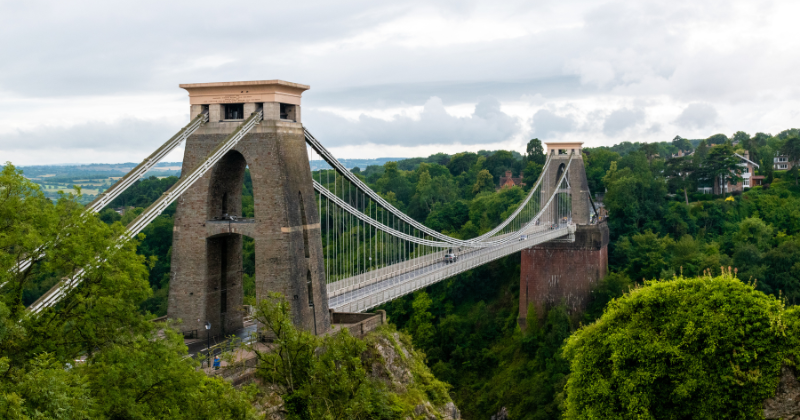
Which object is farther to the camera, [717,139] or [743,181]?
[717,139]

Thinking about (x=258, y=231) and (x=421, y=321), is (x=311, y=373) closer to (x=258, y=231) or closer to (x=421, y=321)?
A: (x=258, y=231)

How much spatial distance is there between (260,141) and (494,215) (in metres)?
39.5

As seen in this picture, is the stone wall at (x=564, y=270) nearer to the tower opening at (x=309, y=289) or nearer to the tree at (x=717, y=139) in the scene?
the tower opening at (x=309, y=289)

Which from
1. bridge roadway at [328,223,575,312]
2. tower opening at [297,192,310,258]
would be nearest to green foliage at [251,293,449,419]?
tower opening at [297,192,310,258]

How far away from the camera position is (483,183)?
73.2m

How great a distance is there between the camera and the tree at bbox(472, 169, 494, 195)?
73.1 m

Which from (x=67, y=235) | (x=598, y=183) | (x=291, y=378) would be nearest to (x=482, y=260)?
(x=291, y=378)

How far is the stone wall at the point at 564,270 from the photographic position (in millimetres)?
43031

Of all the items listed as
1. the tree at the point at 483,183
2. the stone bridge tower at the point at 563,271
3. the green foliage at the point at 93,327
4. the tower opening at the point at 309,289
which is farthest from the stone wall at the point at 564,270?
the green foliage at the point at 93,327

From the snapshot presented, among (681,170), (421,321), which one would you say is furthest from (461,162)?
(421,321)

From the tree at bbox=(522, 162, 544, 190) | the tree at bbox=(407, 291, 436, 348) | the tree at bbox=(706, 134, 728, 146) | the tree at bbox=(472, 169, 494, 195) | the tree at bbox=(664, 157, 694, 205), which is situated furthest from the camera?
the tree at bbox=(706, 134, 728, 146)

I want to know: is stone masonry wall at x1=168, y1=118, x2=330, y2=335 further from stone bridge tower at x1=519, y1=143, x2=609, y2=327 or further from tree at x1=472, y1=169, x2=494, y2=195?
tree at x1=472, y1=169, x2=494, y2=195

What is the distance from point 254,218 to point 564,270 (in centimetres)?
2841

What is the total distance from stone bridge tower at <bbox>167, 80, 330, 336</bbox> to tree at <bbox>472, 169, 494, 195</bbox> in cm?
5457
